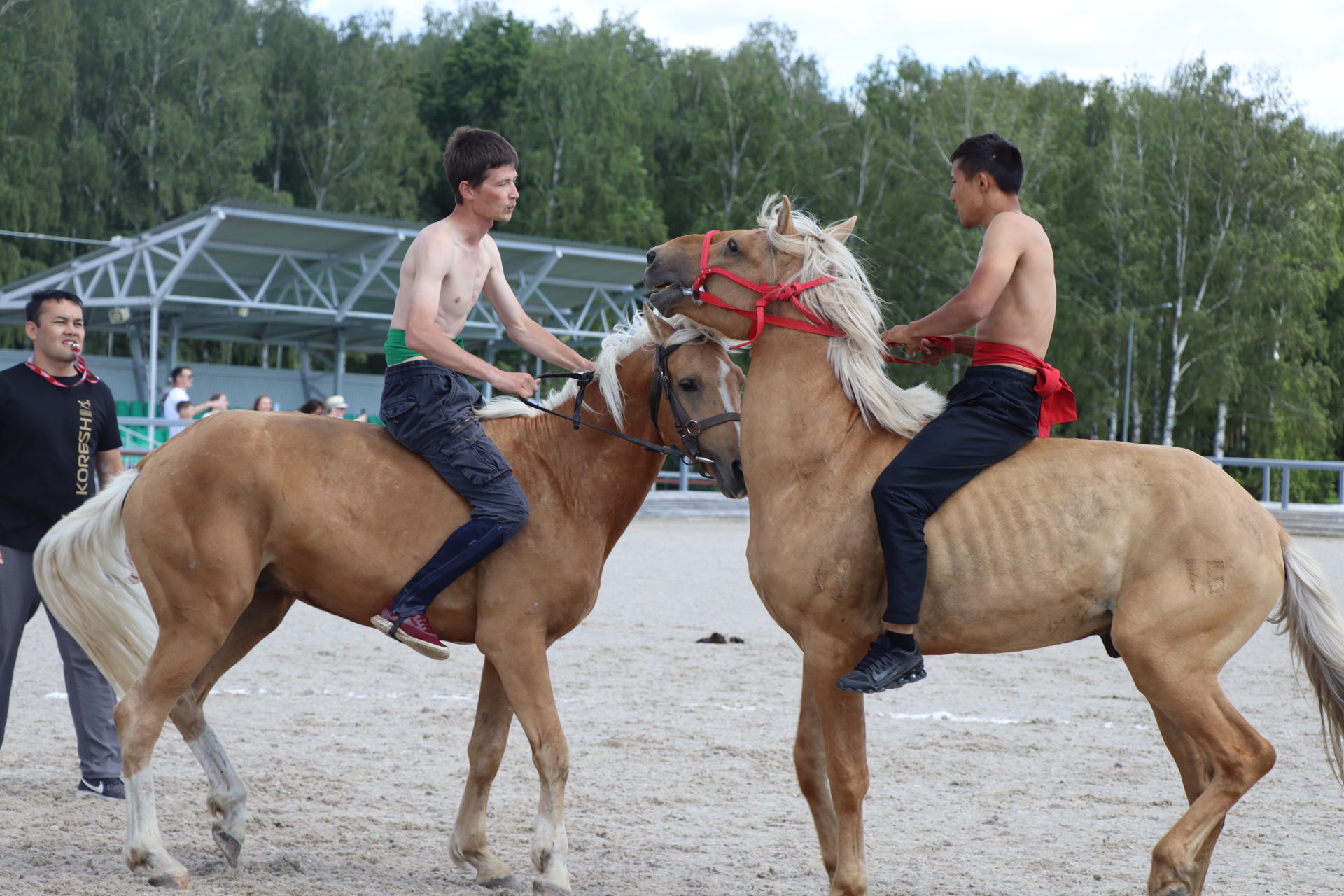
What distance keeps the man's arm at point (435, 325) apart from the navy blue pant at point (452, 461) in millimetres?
115

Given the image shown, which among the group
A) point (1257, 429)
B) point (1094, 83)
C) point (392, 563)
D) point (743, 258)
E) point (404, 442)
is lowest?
point (1257, 429)

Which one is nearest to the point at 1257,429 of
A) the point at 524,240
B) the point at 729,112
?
the point at 729,112

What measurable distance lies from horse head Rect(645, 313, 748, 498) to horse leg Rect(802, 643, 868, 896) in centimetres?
77

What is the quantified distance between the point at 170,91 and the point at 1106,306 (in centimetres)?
2877

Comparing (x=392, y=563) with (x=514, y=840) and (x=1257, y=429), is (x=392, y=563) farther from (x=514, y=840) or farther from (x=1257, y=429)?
(x=1257, y=429)

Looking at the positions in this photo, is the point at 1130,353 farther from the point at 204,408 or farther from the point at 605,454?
the point at 605,454

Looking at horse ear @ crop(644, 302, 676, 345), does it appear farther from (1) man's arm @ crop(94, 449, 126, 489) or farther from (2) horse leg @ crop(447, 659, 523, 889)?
(1) man's arm @ crop(94, 449, 126, 489)

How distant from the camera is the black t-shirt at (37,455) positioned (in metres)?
5.43

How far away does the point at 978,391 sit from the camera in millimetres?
4133

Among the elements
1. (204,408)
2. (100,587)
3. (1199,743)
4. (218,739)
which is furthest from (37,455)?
(204,408)

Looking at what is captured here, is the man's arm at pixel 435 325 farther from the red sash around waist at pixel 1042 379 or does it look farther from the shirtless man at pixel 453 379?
the red sash around waist at pixel 1042 379

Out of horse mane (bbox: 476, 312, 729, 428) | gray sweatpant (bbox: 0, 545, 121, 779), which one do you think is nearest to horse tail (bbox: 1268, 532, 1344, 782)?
horse mane (bbox: 476, 312, 729, 428)

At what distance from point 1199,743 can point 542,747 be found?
7.11 ft

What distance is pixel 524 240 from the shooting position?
27484mm
